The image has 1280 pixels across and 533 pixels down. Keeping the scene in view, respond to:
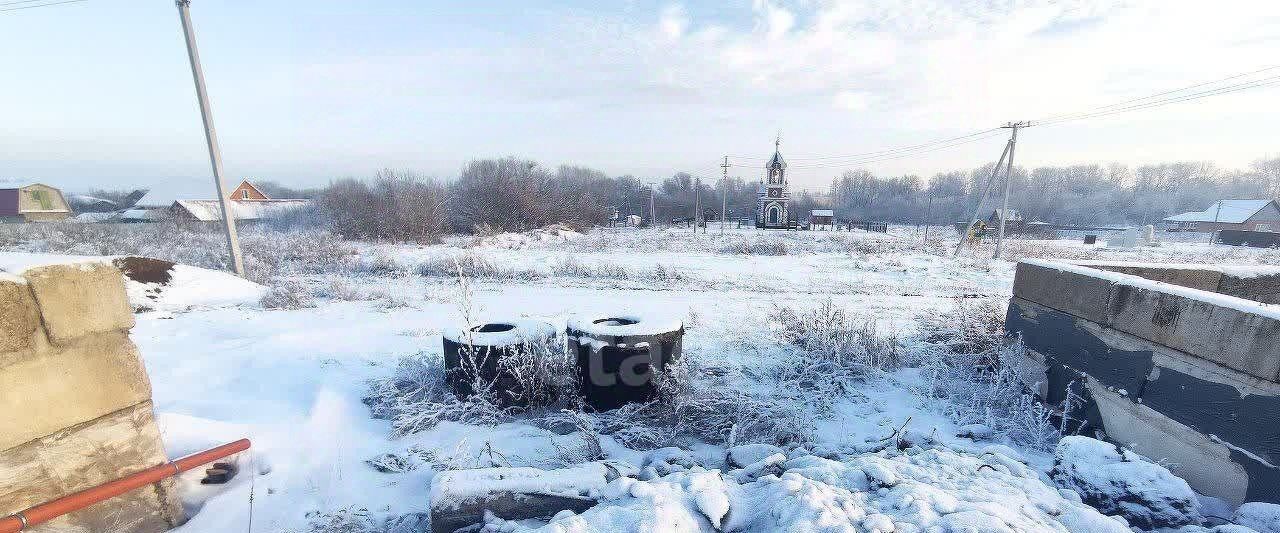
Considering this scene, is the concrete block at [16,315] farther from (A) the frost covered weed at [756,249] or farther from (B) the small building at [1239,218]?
(B) the small building at [1239,218]

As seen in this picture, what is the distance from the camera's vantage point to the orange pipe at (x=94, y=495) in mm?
2068

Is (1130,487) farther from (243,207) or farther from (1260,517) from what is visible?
(243,207)

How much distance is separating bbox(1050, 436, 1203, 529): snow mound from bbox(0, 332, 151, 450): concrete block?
5.30 meters

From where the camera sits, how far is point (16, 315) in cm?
207

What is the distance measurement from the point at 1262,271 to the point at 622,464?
6545mm

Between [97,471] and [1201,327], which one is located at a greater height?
[1201,327]

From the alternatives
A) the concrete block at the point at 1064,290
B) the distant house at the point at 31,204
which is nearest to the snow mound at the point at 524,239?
the concrete block at the point at 1064,290

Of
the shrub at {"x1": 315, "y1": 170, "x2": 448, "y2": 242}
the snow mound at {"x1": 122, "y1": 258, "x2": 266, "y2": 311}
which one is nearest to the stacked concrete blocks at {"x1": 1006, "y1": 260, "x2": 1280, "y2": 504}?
the snow mound at {"x1": 122, "y1": 258, "x2": 266, "y2": 311}

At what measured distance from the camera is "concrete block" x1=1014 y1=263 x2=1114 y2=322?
12.4 feet

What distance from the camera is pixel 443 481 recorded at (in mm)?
2654

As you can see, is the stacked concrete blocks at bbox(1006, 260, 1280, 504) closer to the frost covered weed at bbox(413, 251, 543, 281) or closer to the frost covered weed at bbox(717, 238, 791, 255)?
the frost covered weed at bbox(413, 251, 543, 281)

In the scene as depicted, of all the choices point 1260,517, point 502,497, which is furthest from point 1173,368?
point 502,497

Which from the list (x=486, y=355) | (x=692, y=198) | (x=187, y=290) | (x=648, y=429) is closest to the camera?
(x=648, y=429)

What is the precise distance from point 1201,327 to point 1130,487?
4.02ft
